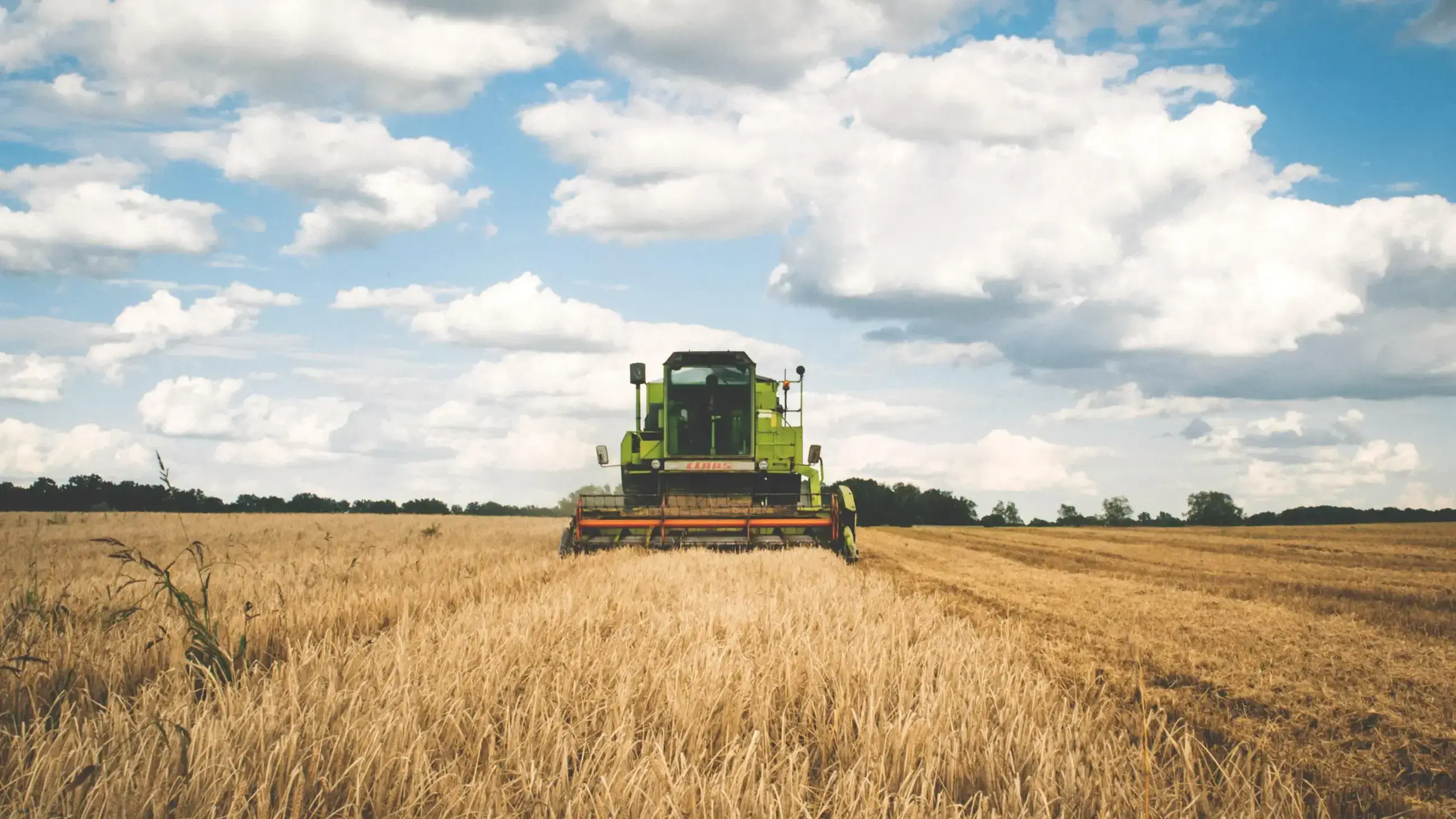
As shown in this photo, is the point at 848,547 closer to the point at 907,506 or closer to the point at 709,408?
the point at 709,408

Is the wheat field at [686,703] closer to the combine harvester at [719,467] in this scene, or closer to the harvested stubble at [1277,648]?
the harvested stubble at [1277,648]

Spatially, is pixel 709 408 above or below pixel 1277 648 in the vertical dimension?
above

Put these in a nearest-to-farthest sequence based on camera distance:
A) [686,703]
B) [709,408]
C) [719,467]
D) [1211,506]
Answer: [686,703], [719,467], [709,408], [1211,506]

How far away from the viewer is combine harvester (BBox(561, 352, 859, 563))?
1370cm

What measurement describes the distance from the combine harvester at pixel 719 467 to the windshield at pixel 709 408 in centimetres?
2

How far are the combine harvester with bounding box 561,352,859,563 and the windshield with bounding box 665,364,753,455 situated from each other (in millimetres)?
15

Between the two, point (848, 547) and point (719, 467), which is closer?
point (848, 547)

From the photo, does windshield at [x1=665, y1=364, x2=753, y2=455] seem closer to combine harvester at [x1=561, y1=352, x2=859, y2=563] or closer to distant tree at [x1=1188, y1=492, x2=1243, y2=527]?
combine harvester at [x1=561, y1=352, x2=859, y2=563]

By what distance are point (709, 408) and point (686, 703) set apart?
13262mm

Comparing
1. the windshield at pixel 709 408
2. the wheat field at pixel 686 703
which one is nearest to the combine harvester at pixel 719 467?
the windshield at pixel 709 408

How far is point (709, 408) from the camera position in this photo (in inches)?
646

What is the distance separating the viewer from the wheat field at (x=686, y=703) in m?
2.47

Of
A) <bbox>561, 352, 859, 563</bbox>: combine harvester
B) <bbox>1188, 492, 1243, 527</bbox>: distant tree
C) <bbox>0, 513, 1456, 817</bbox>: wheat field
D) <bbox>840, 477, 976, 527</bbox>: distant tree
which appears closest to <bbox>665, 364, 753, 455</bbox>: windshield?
<bbox>561, 352, 859, 563</bbox>: combine harvester

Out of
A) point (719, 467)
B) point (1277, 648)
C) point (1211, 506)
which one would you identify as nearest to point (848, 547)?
point (719, 467)
